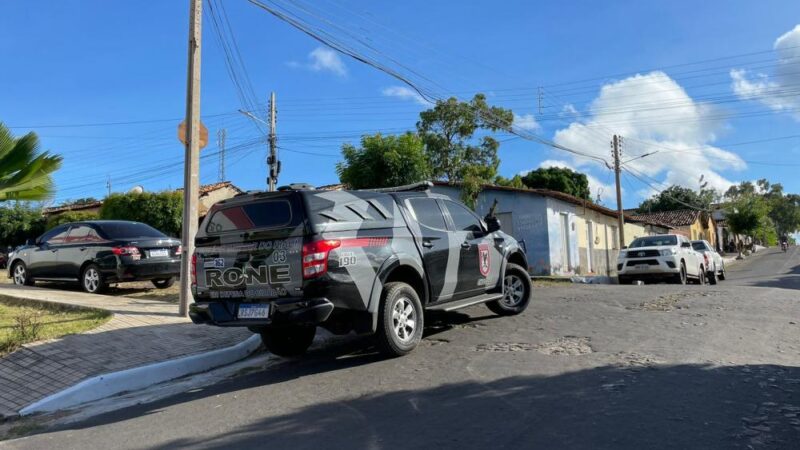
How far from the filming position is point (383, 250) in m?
6.52

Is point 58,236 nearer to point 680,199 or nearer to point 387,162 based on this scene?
point 387,162

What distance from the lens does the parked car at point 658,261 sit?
53.7 ft

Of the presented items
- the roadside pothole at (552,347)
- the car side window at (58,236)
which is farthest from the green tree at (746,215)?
the car side window at (58,236)

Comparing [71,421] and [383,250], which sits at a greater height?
[383,250]

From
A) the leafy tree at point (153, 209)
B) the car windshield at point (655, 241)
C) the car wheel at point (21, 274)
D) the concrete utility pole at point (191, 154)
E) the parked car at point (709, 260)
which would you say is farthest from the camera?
the leafy tree at point (153, 209)

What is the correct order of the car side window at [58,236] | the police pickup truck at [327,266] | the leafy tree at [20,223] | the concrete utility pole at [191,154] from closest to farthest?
the police pickup truck at [327,266]
the concrete utility pole at [191,154]
the car side window at [58,236]
the leafy tree at [20,223]

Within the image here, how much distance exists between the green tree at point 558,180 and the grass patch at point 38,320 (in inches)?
1403

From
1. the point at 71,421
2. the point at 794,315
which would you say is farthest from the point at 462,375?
the point at 794,315

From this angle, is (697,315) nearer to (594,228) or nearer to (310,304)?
(310,304)

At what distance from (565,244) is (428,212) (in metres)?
18.4

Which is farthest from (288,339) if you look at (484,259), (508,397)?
(508,397)

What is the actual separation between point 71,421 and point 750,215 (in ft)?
228

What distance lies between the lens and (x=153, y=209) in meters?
25.9

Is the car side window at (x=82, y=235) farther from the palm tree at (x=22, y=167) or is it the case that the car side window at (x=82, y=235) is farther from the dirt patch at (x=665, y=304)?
the dirt patch at (x=665, y=304)
